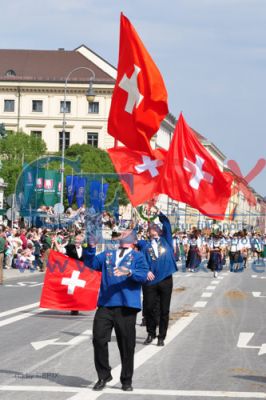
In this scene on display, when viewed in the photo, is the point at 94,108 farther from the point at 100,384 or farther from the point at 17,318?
the point at 100,384

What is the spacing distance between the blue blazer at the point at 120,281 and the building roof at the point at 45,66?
112 metres

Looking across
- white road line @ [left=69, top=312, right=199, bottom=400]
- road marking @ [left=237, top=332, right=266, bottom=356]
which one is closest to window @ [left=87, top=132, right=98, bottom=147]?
white road line @ [left=69, top=312, right=199, bottom=400]

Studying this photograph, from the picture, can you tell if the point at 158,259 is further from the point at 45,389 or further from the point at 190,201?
the point at 45,389

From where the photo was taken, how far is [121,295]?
36.1 feet

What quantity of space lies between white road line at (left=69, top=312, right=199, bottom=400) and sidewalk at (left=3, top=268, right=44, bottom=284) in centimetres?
1461

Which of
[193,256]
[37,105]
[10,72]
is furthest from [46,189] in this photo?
[10,72]

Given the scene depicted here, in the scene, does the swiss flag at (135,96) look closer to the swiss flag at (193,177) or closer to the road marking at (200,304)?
the swiss flag at (193,177)

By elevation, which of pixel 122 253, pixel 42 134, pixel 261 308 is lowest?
pixel 261 308

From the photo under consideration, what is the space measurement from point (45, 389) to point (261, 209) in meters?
24.5

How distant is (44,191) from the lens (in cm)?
5688

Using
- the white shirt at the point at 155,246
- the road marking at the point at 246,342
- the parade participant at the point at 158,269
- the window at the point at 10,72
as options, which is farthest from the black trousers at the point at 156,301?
the window at the point at 10,72

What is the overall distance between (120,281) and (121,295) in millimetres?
154

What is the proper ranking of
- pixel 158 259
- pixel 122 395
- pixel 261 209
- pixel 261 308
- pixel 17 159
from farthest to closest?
pixel 17 159 < pixel 261 209 < pixel 261 308 < pixel 158 259 < pixel 122 395

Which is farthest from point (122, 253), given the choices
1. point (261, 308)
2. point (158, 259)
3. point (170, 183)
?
point (261, 308)
